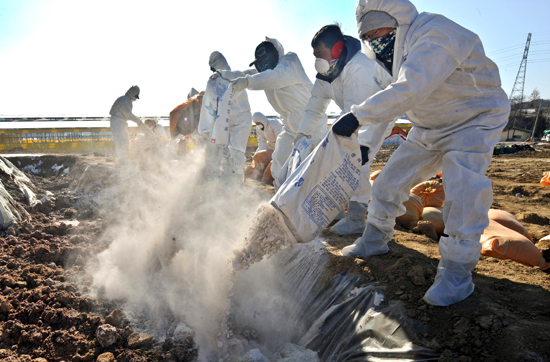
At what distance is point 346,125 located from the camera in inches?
80.4

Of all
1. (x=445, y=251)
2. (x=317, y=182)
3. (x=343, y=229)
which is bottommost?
(x=343, y=229)

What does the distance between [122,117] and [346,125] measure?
7.80 metres

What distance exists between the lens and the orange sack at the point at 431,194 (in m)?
4.27

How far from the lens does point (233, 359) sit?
2.27 m

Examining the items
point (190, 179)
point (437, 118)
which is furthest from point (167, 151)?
point (437, 118)

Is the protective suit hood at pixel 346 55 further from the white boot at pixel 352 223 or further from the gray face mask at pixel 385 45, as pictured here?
the white boot at pixel 352 223

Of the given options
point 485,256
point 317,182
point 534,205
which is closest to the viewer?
point 317,182

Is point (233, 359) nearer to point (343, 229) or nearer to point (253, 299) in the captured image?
point (253, 299)

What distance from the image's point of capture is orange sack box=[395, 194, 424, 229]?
12.9ft

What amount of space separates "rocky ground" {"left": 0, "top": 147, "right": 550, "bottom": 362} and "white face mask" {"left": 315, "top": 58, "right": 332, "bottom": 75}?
165 centimetres

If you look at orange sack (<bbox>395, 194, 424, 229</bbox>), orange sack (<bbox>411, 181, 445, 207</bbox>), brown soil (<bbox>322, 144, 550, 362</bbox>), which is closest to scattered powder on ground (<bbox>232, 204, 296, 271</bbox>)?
brown soil (<bbox>322, 144, 550, 362</bbox>)

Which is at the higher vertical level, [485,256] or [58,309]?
[485,256]

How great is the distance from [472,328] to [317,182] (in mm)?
1158

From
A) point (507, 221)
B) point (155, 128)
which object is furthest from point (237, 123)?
point (155, 128)
